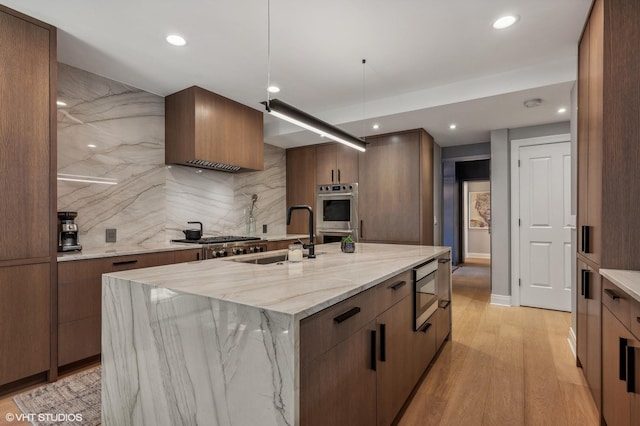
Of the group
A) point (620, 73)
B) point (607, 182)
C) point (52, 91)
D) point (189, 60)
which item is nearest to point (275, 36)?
point (189, 60)

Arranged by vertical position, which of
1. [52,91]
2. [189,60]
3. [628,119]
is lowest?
[628,119]

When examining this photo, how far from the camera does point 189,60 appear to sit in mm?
2770

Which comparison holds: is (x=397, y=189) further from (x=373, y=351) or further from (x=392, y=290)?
(x=373, y=351)

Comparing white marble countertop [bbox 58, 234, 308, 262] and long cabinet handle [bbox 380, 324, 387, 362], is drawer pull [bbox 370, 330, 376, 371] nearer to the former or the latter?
long cabinet handle [bbox 380, 324, 387, 362]

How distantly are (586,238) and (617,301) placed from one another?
2.29 feet

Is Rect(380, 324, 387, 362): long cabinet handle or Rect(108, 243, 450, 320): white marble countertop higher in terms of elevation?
Rect(108, 243, 450, 320): white marble countertop

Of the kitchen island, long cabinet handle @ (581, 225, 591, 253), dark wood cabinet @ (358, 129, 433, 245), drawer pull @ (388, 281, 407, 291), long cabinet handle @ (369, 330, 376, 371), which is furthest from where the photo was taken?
dark wood cabinet @ (358, 129, 433, 245)

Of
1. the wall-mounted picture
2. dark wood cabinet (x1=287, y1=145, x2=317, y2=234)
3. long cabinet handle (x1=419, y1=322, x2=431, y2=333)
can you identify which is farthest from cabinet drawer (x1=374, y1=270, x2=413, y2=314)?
the wall-mounted picture

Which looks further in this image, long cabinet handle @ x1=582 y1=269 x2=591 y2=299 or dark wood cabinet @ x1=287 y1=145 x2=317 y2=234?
dark wood cabinet @ x1=287 y1=145 x2=317 y2=234

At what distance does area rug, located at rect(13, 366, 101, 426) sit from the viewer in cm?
181

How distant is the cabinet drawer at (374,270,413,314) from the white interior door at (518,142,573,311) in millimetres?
2956

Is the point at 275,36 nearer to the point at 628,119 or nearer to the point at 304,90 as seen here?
the point at 304,90

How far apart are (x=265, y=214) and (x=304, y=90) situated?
2.11 meters

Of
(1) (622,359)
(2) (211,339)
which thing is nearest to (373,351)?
(2) (211,339)
